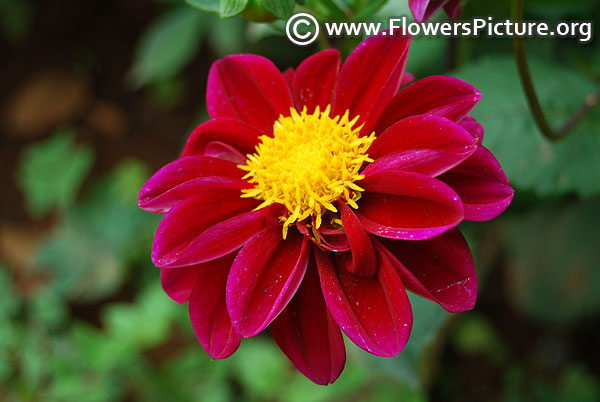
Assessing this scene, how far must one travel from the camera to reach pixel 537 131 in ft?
2.99

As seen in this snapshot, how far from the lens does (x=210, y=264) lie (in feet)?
2.09

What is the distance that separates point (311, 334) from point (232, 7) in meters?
0.37

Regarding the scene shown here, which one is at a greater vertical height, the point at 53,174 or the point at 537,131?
the point at 537,131

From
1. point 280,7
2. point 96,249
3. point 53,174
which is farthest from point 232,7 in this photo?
point 53,174

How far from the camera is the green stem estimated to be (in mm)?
659

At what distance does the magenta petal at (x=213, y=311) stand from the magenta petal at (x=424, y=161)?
0.20 metres

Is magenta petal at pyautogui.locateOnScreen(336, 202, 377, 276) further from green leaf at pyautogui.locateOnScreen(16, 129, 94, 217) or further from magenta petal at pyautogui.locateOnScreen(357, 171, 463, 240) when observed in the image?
green leaf at pyautogui.locateOnScreen(16, 129, 94, 217)

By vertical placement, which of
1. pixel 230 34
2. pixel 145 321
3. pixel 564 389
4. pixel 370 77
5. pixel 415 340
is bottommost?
pixel 564 389

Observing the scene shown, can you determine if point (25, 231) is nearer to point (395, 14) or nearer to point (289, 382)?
point (289, 382)

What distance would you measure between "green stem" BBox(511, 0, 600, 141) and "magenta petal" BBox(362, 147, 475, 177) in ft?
0.68

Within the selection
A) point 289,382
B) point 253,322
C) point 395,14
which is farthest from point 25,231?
point 253,322

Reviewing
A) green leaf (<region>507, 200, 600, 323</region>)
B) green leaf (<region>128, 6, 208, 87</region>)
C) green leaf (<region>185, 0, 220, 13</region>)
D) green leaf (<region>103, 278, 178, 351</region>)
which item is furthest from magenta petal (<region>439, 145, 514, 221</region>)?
green leaf (<region>128, 6, 208, 87</region>)

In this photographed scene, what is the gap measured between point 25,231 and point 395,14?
1577 mm

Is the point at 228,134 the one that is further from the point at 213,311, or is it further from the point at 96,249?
the point at 96,249
